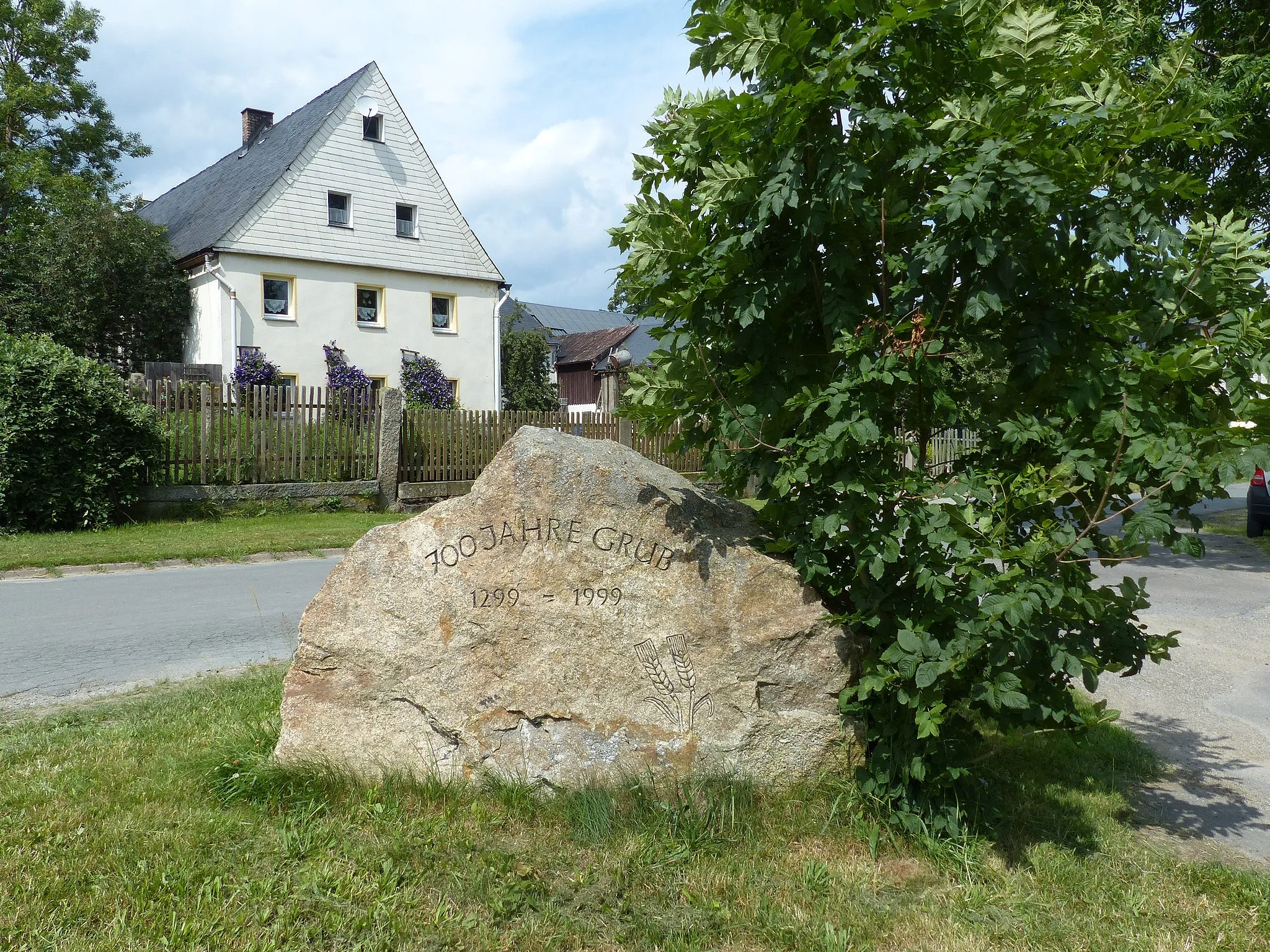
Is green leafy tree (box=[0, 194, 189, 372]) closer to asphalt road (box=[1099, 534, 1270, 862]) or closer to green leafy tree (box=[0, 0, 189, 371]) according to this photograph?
green leafy tree (box=[0, 0, 189, 371])

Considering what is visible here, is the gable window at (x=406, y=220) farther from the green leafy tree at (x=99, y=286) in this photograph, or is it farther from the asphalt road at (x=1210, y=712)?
the asphalt road at (x=1210, y=712)

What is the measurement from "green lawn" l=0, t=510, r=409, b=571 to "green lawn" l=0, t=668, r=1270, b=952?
7.21 m

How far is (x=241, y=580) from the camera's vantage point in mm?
9703

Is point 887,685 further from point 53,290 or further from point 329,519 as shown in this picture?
point 53,290

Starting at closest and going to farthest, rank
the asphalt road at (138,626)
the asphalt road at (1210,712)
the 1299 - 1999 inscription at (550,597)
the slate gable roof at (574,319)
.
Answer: the 1299 - 1999 inscription at (550,597) < the asphalt road at (1210,712) < the asphalt road at (138,626) < the slate gable roof at (574,319)

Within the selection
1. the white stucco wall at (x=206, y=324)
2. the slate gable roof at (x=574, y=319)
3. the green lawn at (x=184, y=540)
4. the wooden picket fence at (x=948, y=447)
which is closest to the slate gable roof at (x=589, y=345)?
the slate gable roof at (x=574, y=319)

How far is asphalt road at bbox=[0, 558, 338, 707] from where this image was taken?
5.97m

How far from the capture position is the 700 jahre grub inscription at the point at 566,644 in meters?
3.72

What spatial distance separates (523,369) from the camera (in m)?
41.7

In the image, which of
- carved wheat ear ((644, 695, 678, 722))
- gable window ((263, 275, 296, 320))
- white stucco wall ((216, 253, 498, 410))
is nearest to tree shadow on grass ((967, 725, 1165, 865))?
carved wheat ear ((644, 695, 678, 722))

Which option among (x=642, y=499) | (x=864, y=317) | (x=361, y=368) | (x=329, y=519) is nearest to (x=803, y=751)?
(x=642, y=499)

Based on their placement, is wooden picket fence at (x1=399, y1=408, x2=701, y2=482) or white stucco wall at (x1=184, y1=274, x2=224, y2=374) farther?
white stucco wall at (x1=184, y1=274, x2=224, y2=374)

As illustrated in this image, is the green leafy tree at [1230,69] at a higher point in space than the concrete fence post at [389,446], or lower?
higher

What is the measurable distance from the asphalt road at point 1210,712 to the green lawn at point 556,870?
38 centimetres
